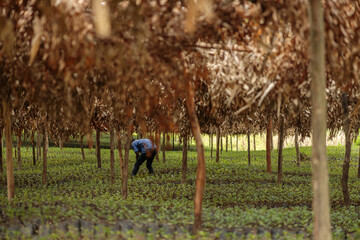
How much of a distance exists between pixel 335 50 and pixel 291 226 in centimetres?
281

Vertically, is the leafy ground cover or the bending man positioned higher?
the bending man

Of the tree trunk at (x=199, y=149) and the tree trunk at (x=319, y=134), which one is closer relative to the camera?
the tree trunk at (x=319, y=134)

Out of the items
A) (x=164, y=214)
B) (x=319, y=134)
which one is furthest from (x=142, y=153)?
(x=319, y=134)

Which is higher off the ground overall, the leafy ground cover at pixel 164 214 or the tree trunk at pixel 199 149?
the tree trunk at pixel 199 149

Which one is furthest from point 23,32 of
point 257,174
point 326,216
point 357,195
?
point 257,174

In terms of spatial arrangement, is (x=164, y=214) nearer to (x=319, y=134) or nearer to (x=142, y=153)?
(x=319, y=134)

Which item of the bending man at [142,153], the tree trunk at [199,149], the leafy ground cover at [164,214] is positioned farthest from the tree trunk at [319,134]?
the bending man at [142,153]

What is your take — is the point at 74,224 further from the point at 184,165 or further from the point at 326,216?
the point at 184,165

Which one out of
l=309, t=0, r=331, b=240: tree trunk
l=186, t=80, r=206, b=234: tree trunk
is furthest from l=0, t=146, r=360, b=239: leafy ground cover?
l=309, t=0, r=331, b=240: tree trunk

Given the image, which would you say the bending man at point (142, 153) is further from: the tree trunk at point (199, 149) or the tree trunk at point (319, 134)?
the tree trunk at point (319, 134)

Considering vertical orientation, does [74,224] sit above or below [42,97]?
below

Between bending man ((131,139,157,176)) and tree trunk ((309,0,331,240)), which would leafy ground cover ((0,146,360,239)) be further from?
bending man ((131,139,157,176))

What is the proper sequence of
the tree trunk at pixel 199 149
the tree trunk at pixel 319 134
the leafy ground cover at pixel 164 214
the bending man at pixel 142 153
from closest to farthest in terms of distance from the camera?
the tree trunk at pixel 319 134 → the leafy ground cover at pixel 164 214 → the tree trunk at pixel 199 149 → the bending man at pixel 142 153

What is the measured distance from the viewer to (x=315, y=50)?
4074mm
